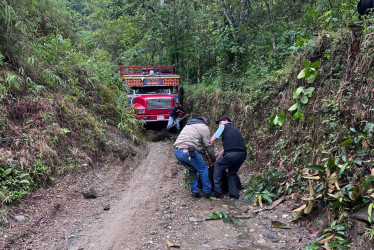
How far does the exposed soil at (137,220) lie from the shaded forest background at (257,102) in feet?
1.10

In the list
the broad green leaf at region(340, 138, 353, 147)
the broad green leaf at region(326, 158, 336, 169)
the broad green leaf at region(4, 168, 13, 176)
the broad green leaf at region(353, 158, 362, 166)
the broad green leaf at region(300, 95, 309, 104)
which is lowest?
the broad green leaf at region(4, 168, 13, 176)

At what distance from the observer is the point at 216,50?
492 inches

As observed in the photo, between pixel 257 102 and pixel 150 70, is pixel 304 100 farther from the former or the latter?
pixel 150 70

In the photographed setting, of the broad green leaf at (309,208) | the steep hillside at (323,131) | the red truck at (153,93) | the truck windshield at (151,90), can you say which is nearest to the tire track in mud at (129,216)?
the steep hillside at (323,131)

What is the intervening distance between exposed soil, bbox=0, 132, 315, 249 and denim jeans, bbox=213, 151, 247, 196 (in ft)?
0.79

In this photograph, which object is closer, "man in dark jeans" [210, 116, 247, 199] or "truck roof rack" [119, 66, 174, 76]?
"man in dark jeans" [210, 116, 247, 199]

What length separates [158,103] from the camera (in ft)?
42.3

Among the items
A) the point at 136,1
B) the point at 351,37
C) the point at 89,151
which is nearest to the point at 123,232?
the point at 89,151

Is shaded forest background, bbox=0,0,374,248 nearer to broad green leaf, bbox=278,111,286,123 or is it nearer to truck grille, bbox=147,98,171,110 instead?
broad green leaf, bbox=278,111,286,123

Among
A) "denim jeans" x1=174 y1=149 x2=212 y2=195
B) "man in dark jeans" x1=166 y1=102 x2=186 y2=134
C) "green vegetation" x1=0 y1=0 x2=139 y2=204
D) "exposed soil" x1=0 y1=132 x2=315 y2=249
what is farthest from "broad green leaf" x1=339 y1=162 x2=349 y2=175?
"man in dark jeans" x1=166 y1=102 x2=186 y2=134

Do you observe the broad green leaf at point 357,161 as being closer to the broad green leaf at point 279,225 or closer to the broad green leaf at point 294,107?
the broad green leaf at point 279,225

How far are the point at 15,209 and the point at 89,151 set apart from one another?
2.96 metres

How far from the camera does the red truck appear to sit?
503 inches

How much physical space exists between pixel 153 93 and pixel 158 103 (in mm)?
1030
